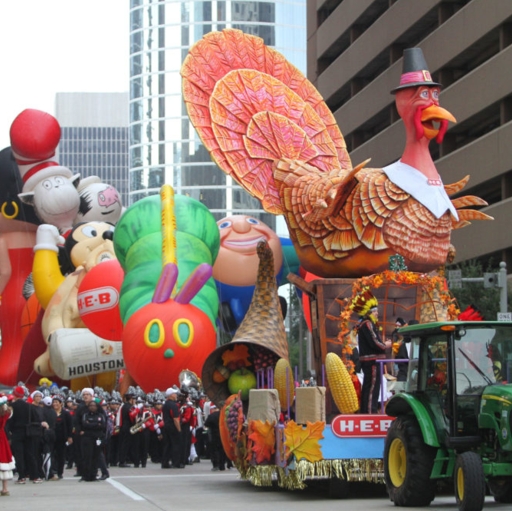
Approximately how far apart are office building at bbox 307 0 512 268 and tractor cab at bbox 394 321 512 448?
Answer: 95.8ft

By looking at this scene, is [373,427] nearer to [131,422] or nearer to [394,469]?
[394,469]

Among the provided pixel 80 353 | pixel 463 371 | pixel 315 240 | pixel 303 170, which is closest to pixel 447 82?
pixel 80 353

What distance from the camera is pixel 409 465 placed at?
40.4 ft

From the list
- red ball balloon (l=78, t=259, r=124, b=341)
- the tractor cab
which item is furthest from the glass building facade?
the tractor cab

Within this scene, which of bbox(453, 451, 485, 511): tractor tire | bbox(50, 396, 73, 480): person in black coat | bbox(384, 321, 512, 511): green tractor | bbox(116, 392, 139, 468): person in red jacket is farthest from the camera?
bbox(116, 392, 139, 468): person in red jacket

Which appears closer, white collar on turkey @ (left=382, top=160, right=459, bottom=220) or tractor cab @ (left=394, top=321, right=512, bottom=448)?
tractor cab @ (left=394, top=321, right=512, bottom=448)

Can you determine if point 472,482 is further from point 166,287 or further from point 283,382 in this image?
point 166,287

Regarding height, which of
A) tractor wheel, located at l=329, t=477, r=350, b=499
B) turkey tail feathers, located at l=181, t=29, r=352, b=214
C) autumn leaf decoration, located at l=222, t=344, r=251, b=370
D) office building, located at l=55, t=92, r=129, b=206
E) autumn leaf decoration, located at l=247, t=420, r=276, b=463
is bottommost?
tractor wheel, located at l=329, t=477, r=350, b=499

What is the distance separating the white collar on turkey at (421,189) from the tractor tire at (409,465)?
22.0 ft

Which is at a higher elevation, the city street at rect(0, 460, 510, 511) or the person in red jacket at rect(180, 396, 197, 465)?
the person in red jacket at rect(180, 396, 197, 465)

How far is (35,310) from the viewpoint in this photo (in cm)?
4059

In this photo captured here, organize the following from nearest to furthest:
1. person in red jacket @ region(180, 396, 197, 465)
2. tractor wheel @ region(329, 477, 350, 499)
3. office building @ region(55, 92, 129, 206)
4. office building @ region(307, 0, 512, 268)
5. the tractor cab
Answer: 1. the tractor cab
2. tractor wheel @ region(329, 477, 350, 499)
3. person in red jacket @ region(180, 396, 197, 465)
4. office building @ region(307, 0, 512, 268)
5. office building @ region(55, 92, 129, 206)

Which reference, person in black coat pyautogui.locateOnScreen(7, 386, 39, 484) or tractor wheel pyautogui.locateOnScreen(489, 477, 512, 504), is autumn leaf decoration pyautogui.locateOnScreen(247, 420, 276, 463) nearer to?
tractor wheel pyautogui.locateOnScreen(489, 477, 512, 504)

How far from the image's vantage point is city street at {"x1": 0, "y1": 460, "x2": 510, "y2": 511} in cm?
1384
